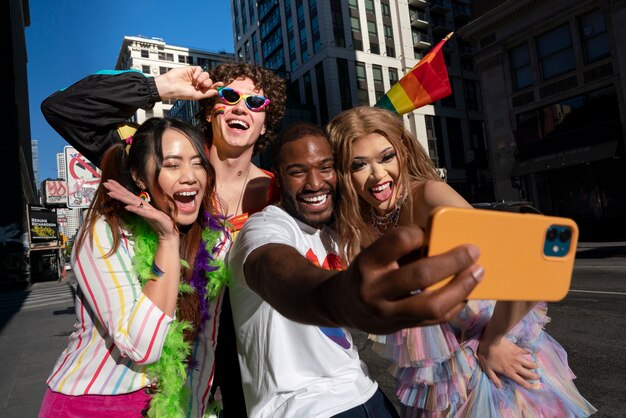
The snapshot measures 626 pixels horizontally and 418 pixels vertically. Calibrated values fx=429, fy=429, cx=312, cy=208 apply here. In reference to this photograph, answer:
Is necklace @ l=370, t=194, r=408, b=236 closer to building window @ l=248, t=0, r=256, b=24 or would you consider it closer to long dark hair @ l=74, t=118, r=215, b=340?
long dark hair @ l=74, t=118, r=215, b=340

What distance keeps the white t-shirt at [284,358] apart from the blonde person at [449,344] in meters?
0.25

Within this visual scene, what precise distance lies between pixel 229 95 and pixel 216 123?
19 cm

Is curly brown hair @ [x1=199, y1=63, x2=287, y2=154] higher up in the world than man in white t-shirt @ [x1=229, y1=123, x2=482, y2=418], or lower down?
higher up

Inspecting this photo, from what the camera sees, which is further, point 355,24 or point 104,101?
point 355,24

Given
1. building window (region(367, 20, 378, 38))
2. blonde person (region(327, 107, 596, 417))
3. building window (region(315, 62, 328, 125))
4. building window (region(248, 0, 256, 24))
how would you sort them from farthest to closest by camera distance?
building window (region(248, 0, 256, 24)) → building window (region(367, 20, 378, 38)) → building window (region(315, 62, 328, 125)) → blonde person (region(327, 107, 596, 417))

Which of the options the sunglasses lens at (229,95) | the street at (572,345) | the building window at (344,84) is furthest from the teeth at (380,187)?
the building window at (344,84)

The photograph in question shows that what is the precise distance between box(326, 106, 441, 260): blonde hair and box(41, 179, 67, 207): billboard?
445 inches

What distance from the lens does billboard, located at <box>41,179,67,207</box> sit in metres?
11.3

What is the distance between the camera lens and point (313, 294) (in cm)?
94

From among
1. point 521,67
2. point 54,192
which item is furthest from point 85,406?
point 521,67

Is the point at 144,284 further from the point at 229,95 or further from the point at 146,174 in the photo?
the point at 229,95

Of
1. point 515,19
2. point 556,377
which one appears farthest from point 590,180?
point 556,377

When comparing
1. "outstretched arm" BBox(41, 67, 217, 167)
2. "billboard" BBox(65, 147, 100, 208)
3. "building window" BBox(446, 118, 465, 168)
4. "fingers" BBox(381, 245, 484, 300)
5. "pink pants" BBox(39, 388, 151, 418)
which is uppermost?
"building window" BBox(446, 118, 465, 168)

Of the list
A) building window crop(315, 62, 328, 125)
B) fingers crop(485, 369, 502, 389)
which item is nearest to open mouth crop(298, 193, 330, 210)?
fingers crop(485, 369, 502, 389)
